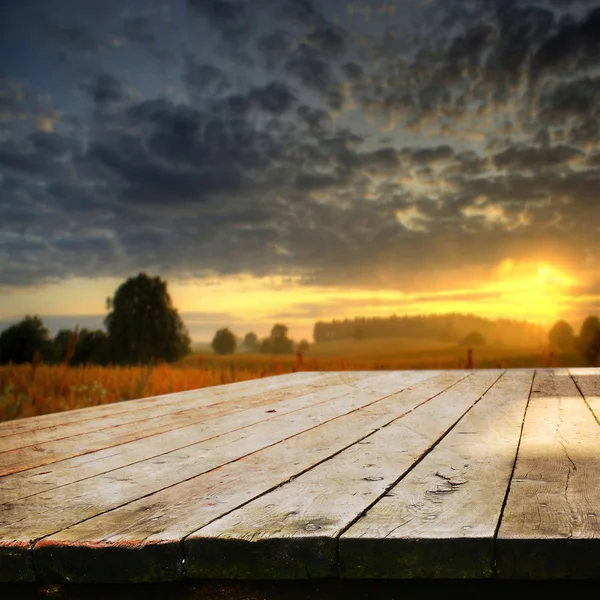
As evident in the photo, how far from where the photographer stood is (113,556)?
3.57ft

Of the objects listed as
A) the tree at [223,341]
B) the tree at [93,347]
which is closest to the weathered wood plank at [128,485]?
the tree at [93,347]

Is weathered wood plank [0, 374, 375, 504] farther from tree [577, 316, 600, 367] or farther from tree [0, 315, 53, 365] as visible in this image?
tree [0, 315, 53, 365]

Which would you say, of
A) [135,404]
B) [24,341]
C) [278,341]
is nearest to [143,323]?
[24,341]

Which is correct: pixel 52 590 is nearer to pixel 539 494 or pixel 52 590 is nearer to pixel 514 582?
pixel 514 582

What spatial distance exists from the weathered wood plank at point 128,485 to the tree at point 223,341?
1730 inches

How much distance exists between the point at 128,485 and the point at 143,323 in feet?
87.0

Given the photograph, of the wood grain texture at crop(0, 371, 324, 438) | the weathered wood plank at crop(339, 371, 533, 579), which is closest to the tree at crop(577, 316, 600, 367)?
the wood grain texture at crop(0, 371, 324, 438)

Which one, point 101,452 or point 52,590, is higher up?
point 101,452

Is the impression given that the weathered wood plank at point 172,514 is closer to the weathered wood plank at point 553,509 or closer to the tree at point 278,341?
the weathered wood plank at point 553,509

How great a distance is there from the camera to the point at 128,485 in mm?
1479

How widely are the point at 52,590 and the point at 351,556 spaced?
55cm

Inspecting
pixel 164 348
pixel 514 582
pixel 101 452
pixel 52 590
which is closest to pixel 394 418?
pixel 101 452

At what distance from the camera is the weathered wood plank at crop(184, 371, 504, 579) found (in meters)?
1.05

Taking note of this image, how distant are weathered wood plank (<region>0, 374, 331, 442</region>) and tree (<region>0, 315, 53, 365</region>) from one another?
83.2ft
